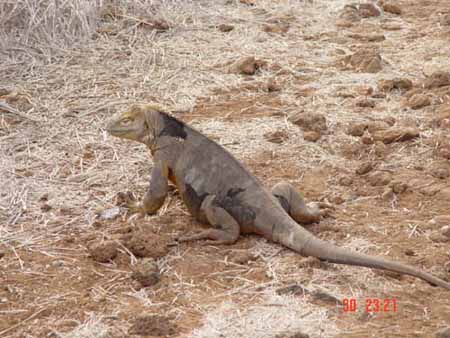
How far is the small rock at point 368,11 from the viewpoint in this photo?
33.2 feet

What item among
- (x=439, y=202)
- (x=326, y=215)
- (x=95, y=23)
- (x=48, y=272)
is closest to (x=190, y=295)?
(x=48, y=272)

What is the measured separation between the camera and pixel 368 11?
399 inches

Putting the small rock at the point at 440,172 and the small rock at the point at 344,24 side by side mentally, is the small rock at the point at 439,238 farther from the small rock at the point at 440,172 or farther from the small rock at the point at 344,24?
the small rock at the point at 344,24

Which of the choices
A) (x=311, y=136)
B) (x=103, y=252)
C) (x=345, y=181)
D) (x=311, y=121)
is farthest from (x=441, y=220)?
(x=103, y=252)

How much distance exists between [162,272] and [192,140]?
3.20 ft

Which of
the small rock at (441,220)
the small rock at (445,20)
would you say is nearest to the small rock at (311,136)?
the small rock at (441,220)

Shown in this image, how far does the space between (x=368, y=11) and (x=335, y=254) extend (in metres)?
5.65

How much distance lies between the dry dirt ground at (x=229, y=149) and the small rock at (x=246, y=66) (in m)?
0.01

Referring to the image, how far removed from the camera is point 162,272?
5164mm

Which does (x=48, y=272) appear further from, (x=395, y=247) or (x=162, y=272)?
(x=395, y=247)

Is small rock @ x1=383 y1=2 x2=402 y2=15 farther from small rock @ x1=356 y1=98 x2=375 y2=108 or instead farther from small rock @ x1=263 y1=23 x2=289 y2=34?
small rock @ x1=356 y1=98 x2=375 y2=108

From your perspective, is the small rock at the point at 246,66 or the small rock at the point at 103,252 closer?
the small rock at the point at 103,252

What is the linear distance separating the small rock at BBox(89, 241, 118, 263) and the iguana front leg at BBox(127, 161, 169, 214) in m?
0.52
